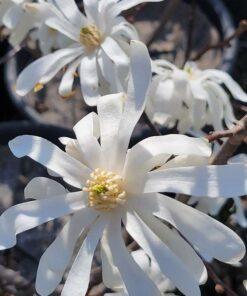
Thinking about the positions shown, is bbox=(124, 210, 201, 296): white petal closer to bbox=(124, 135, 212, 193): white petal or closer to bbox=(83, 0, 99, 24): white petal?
bbox=(124, 135, 212, 193): white petal

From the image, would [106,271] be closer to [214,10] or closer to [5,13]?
[5,13]

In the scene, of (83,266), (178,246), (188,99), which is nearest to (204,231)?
(178,246)

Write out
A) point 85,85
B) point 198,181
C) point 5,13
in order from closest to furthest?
point 198,181 → point 85,85 → point 5,13

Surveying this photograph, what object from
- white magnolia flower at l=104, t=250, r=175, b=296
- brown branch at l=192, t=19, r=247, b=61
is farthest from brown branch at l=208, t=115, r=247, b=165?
brown branch at l=192, t=19, r=247, b=61

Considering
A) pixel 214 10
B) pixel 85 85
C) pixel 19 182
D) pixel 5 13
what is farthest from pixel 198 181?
pixel 214 10

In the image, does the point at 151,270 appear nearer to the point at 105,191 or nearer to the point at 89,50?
the point at 105,191

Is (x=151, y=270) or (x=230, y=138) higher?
(x=230, y=138)
